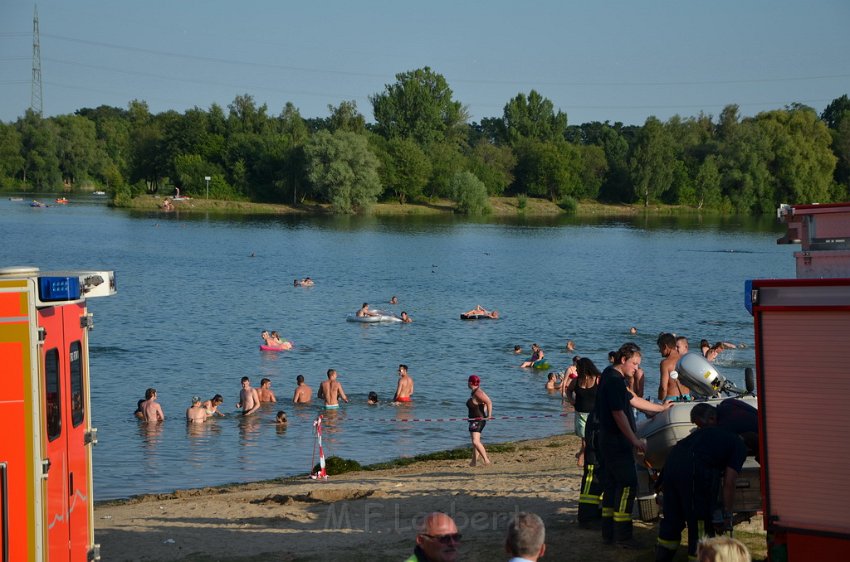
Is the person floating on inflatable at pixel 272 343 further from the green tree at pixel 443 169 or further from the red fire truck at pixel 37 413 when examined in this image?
the green tree at pixel 443 169

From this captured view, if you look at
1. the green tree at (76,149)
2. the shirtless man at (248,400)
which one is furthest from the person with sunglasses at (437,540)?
the green tree at (76,149)

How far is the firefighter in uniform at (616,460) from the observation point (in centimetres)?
873

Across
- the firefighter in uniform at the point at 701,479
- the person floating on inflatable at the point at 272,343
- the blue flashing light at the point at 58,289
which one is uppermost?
the blue flashing light at the point at 58,289

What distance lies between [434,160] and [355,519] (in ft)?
370

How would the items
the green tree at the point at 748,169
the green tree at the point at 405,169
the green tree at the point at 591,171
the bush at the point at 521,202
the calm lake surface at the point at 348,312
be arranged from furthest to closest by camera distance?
1. the green tree at the point at 591,171
2. the bush at the point at 521,202
3. the green tree at the point at 405,169
4. the green tree at the point at 748,169
5. the calm lake surface at the point at 348,312

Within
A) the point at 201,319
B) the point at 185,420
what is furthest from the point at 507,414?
the point at 201,319

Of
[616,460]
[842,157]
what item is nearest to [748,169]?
[842,157]

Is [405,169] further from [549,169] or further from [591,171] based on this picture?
[591,171]

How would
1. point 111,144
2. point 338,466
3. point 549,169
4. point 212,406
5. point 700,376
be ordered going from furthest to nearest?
point 111,144 → point 549,169 → point 212,406 → point 338,466 → point 700,376

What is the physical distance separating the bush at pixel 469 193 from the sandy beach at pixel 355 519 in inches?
4110

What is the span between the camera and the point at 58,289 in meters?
7.12

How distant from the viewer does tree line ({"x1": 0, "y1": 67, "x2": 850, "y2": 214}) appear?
111m

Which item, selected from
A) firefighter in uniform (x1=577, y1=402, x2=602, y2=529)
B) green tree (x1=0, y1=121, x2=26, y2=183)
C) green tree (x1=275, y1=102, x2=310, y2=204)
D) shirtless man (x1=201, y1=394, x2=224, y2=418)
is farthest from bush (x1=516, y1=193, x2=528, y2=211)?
firefighter in uniform (x1=577, y1=402, x2=602, y2=529)

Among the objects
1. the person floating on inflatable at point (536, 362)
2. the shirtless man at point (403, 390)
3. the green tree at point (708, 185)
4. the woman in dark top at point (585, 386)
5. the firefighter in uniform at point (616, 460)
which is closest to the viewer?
the firefighter in uniform at point (616, 460)
